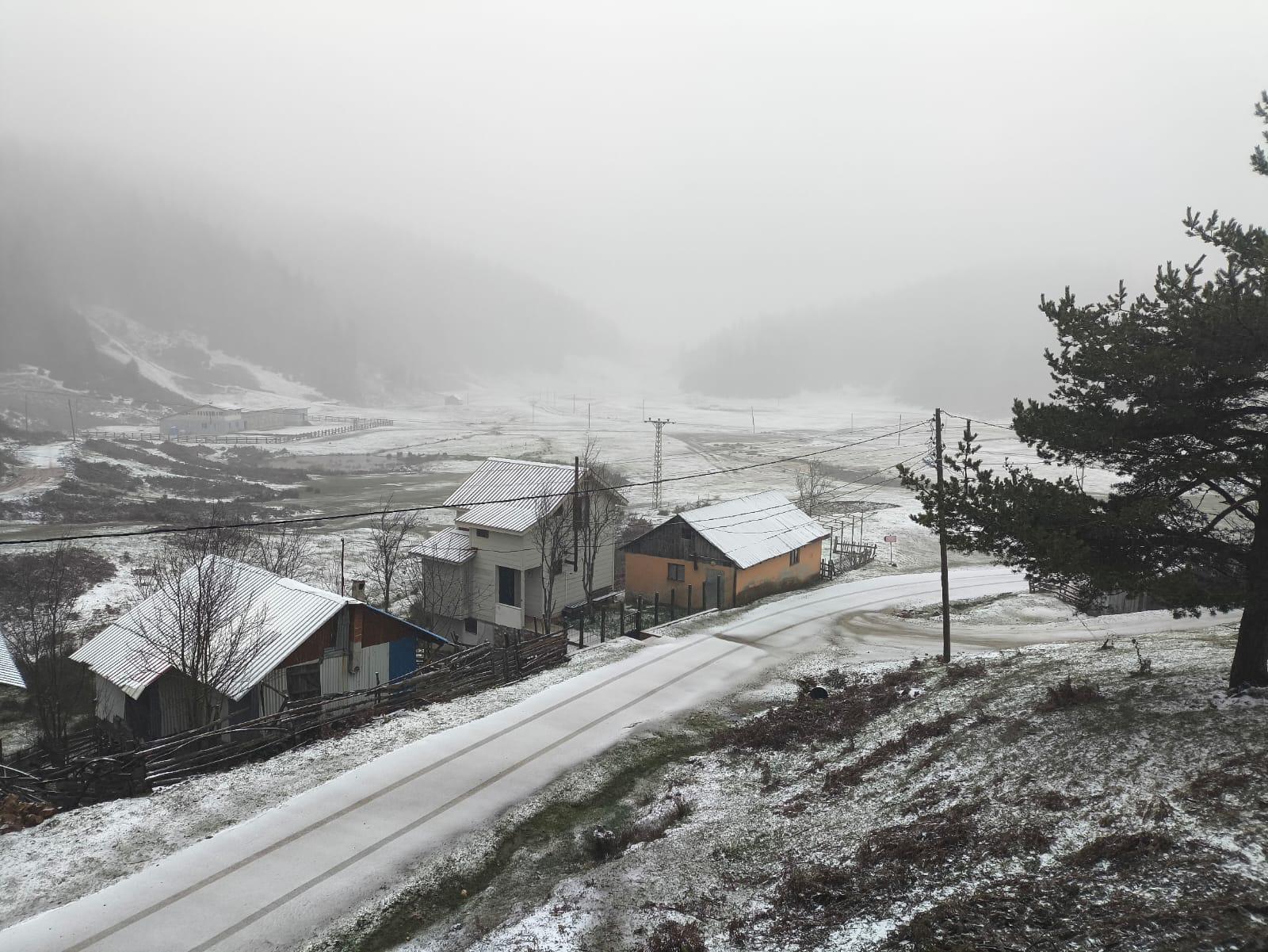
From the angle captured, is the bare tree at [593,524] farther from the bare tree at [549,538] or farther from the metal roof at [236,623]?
the metal roof at [236,623]

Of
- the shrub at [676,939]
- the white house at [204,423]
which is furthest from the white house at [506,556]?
the white house at [204,423]

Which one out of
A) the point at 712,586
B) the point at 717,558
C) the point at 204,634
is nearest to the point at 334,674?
the point at 204,634

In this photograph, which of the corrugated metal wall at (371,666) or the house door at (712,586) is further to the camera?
the house door at (712,586)

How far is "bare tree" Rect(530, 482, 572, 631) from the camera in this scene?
3577cm

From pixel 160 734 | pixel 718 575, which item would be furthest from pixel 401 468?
pixel 160 734

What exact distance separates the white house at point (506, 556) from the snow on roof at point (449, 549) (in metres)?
0.04

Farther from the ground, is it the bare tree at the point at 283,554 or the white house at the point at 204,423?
the white house at the point at 204,423

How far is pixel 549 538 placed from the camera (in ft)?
121

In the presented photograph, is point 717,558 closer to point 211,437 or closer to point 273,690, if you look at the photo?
point 273,690

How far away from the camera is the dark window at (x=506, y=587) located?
36719mm

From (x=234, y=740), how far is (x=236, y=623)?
3691mm

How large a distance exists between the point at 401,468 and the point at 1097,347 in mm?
117001

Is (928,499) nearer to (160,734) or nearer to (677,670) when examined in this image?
(677,670)

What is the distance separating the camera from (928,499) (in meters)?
16.0
